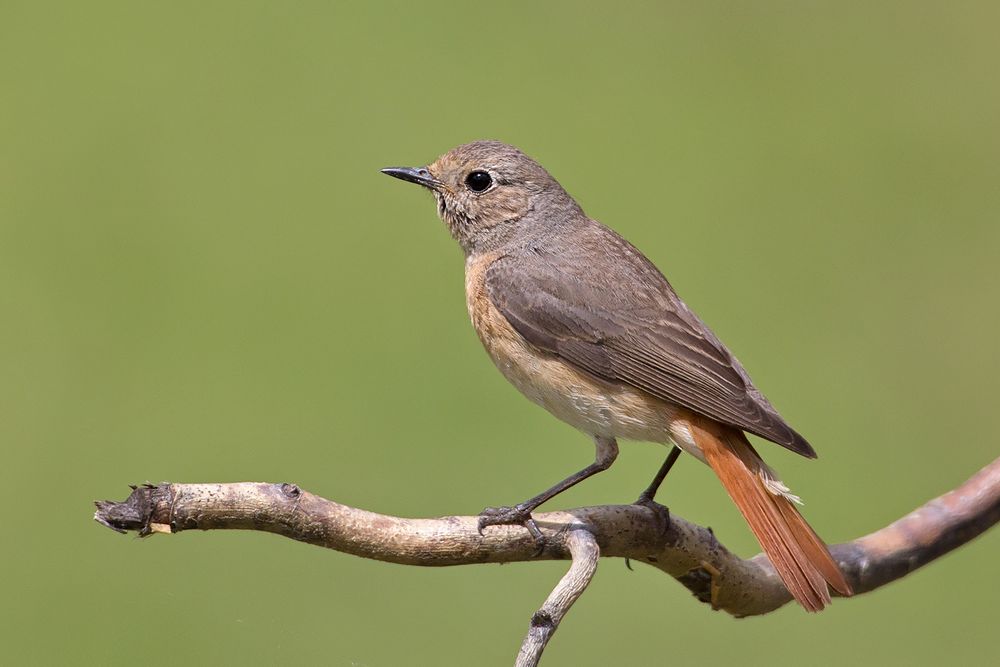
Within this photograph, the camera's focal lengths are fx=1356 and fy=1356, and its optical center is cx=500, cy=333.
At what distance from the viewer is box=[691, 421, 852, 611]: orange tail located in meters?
3.80

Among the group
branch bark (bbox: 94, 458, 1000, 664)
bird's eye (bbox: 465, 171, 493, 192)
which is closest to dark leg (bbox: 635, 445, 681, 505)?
branch bark (bbox: 94, 458, 1000, 664)

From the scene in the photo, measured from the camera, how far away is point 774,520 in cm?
397

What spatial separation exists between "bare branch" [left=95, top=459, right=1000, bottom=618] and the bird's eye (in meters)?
1.43

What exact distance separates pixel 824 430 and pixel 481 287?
11.2 ft

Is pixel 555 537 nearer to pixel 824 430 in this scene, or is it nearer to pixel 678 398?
pixel 678 398

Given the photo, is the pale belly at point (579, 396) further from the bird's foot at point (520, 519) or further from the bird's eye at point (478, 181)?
the bird's foot at point (520, 519)

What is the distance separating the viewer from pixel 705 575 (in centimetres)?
417

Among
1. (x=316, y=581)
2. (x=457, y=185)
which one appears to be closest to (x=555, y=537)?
(x=457, y=185)

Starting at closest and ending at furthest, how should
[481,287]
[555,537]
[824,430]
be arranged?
[555,537] → [481,287] → [824,430]

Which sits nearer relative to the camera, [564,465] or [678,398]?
[678,398]

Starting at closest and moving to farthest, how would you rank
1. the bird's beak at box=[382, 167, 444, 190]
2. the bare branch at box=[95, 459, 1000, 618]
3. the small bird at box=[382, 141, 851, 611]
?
the bare branch at box=[95, 459, 1000, 618] < the small bird at box=[382, 141, 851, 611] < the bird's beak at box=[382, 167, 444, 190]

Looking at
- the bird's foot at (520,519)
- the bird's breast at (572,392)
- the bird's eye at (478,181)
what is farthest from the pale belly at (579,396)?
the bird's foot at (520,519)

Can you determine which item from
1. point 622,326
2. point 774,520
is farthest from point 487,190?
point 774,520

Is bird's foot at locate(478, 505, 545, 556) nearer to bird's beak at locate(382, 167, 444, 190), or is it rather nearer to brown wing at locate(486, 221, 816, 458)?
brown wing at locate(486, 221, 816, 458)
